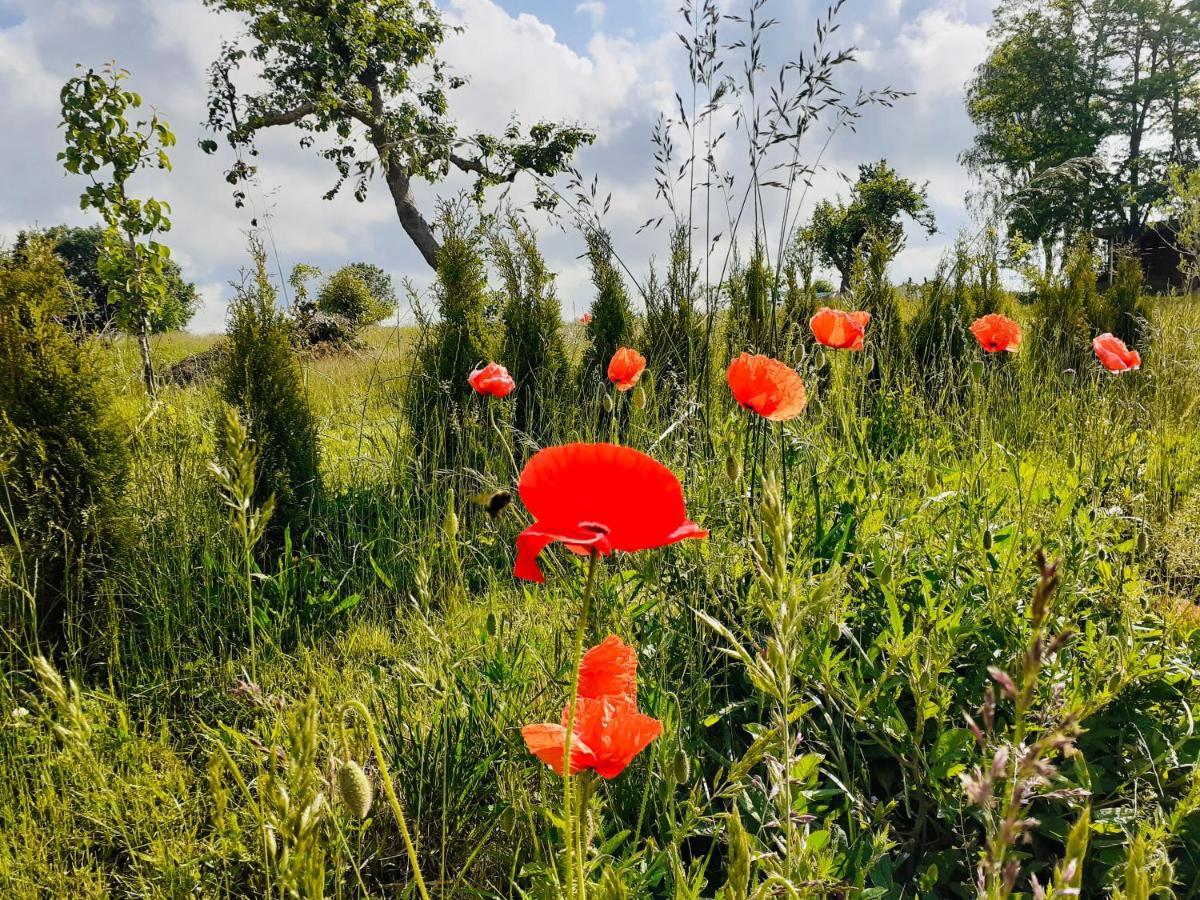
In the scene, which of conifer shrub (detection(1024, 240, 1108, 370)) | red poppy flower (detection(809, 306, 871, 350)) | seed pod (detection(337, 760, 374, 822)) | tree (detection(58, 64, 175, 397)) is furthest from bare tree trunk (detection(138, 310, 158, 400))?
conifer shrub (detection(1024, 240, 1108, 370))

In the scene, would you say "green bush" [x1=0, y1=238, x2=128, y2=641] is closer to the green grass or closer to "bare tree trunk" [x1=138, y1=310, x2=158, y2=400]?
the green grass

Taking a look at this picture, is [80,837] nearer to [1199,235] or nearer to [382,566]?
[382,566]

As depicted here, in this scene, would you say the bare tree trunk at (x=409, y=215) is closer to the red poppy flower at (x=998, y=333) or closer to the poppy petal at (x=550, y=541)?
the red poppy flower at (x=998, y=333)

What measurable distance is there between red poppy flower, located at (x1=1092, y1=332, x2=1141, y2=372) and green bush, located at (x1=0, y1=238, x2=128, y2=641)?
3680 millimetres

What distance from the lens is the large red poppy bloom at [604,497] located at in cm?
72

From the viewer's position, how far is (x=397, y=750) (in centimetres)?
172

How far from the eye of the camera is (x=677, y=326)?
514 cm

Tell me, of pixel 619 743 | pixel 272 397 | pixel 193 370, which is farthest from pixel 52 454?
pixel 193 370

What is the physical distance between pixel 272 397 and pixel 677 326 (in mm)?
2698

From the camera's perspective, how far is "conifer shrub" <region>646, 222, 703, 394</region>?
7.52ft

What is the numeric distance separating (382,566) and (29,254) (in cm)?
192

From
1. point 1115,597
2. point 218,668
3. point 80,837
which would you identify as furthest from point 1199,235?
point 80,837

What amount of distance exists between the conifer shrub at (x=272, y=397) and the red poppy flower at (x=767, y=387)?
110 inches

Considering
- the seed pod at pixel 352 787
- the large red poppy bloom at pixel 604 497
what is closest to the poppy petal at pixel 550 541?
the large red poppy bloom at pixel 604 497
